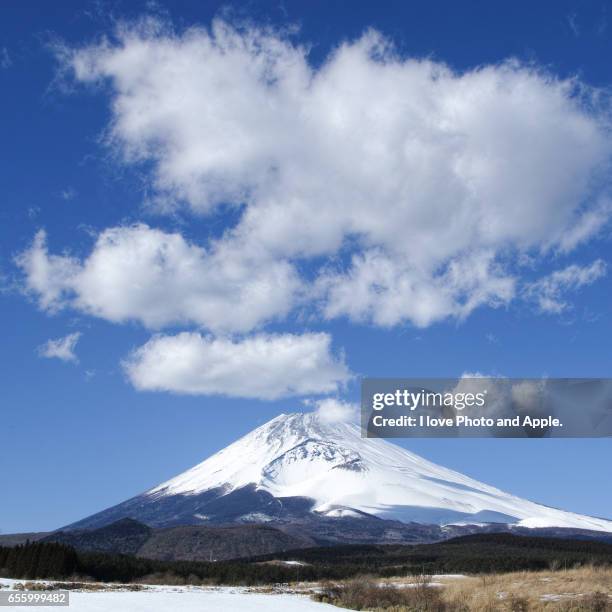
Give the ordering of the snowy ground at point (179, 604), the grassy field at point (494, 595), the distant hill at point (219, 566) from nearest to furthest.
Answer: the snowy ground at point (179, 604)
the grassy field at point (494, 595)
the distant hill at point (219, 566)

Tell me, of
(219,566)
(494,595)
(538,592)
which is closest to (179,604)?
(494,595)

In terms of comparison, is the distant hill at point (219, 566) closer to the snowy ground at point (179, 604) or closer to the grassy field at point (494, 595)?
the grassy field at point (494, 595)

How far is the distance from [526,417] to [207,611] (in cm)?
4753

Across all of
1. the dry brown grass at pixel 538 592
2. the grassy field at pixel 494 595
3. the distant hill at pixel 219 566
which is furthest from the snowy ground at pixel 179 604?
the distant hill at pixel 219 566

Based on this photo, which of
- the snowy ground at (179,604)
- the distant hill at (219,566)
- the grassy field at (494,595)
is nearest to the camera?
the snowy ground at (179,604)

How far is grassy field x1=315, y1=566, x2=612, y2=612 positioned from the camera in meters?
30.9

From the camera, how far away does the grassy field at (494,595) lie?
30875 mm

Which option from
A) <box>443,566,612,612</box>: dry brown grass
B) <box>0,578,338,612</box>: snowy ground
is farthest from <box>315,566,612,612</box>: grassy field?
<box>0,578,338,612</box>: snowy ground

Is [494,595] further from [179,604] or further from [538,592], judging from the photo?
[179,604]

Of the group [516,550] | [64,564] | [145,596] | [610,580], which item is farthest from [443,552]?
[145,596]

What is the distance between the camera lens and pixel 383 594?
33.4 metres

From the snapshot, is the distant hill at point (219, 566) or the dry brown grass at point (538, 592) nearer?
the dry brown grass at point (538, 592)

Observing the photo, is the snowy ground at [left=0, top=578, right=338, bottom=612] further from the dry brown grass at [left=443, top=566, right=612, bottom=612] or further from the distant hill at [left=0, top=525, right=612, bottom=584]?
the distant hill at [left=0, top=525, right=612, bottom=584]

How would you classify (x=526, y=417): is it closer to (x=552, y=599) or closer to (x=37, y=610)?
(x=552, y=599)
